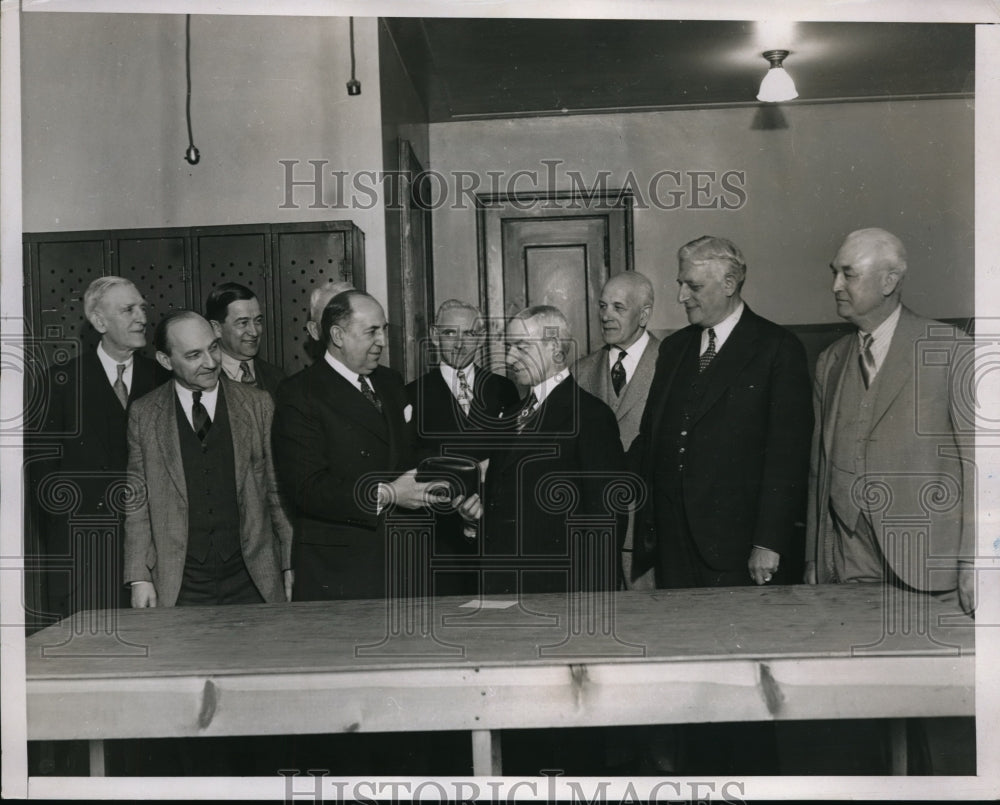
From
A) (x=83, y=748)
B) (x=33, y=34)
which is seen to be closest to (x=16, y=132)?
(x=33, y=34)

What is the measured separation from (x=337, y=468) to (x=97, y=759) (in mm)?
1079

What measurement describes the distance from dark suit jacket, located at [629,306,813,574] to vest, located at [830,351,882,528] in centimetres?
10

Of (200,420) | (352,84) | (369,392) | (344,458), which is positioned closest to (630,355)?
(369,392)

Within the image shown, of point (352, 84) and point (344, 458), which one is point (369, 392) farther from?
point (352, 84)

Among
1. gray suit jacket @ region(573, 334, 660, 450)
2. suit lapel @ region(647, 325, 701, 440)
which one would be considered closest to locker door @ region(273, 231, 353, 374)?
gray suit jacket @ region(573, 334, 660, 450)

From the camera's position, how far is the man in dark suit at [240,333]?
323 centimetres

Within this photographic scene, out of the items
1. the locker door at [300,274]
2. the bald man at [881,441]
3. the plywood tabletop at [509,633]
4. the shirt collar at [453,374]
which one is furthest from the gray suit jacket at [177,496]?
the bald man at [881,441]

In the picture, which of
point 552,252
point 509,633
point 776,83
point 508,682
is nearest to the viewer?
point 508,682

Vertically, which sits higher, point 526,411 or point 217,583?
point 526,411

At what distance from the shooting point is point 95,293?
3078 mm

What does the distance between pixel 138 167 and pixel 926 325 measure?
2545 mm

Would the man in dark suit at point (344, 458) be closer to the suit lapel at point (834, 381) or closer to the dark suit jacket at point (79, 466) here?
the dark suit jacket at point (79, 466)

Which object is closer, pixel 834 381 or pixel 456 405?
pixel 834 381

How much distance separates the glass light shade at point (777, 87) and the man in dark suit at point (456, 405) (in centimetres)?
137
